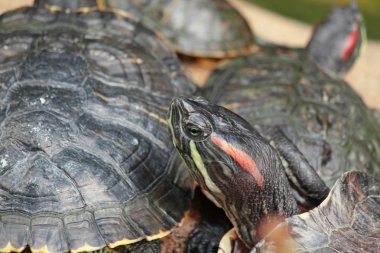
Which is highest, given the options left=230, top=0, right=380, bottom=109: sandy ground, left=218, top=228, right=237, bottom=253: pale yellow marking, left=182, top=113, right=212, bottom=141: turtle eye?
left=182, top=113, right=212, bottom=141: turtle eye

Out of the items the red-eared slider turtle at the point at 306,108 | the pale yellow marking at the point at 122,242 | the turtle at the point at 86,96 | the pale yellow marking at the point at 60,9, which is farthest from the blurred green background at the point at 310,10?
the pale yellow marking at the point at 122,242

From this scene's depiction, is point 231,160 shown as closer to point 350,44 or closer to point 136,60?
point 136,60

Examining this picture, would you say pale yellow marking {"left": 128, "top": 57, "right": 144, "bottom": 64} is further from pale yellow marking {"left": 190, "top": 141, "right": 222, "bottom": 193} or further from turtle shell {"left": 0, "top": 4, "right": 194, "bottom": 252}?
pale yellow marking {"left": 190, "top": 141, "right": 222, "bottom": 193}

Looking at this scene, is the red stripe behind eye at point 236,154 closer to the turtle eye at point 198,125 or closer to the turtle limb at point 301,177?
the turtle eye at point 198,125

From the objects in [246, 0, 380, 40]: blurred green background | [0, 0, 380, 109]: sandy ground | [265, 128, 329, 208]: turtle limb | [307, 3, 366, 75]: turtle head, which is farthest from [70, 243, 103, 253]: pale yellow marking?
[246, 0, 380, 40]: blurred green background

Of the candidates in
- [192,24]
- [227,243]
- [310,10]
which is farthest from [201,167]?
[310,10]
